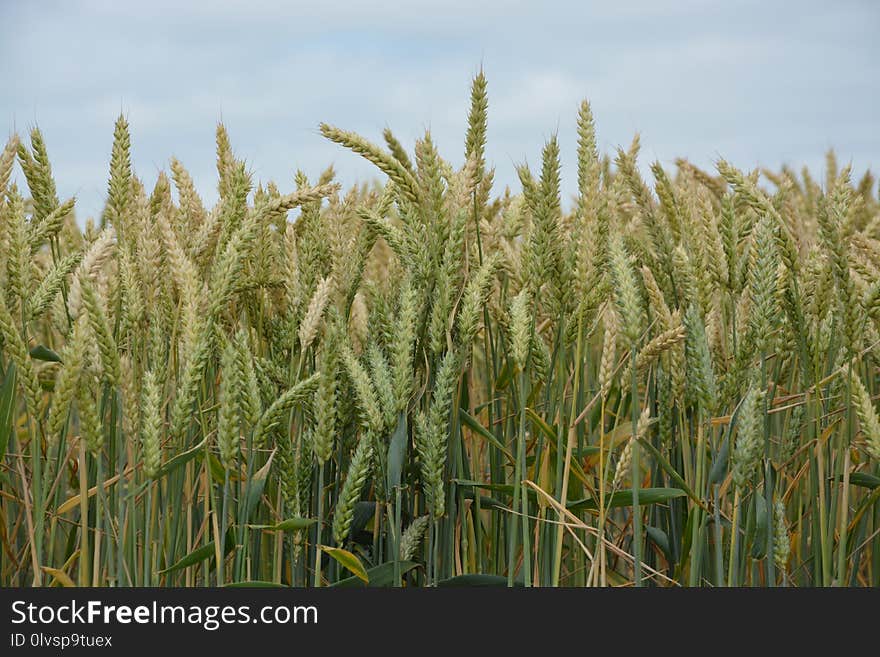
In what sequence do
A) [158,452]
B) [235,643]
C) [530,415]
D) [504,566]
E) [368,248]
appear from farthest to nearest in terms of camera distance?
[504,566]
[368,248]
[530,415]
[235,643]
[158,452]

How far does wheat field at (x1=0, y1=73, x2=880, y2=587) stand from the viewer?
63.5 inches

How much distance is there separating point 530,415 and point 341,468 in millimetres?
406

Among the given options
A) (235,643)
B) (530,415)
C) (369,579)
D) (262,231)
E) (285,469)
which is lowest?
(235,643)

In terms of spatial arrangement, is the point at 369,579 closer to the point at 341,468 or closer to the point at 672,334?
the point at 341,468

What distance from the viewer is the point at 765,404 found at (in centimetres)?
172

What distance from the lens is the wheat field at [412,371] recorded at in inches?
63.5

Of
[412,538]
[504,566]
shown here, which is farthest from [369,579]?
[504,566]

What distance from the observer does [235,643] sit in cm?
162

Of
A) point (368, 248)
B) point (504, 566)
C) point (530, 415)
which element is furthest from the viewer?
point (504, 566)

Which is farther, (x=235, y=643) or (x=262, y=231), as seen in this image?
(x=262, y=231)

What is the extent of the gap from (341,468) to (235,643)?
390mm

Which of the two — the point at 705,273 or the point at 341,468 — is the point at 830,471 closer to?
the point at 705,273

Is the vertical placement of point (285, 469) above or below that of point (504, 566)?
above

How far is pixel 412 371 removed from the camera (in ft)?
5.44
